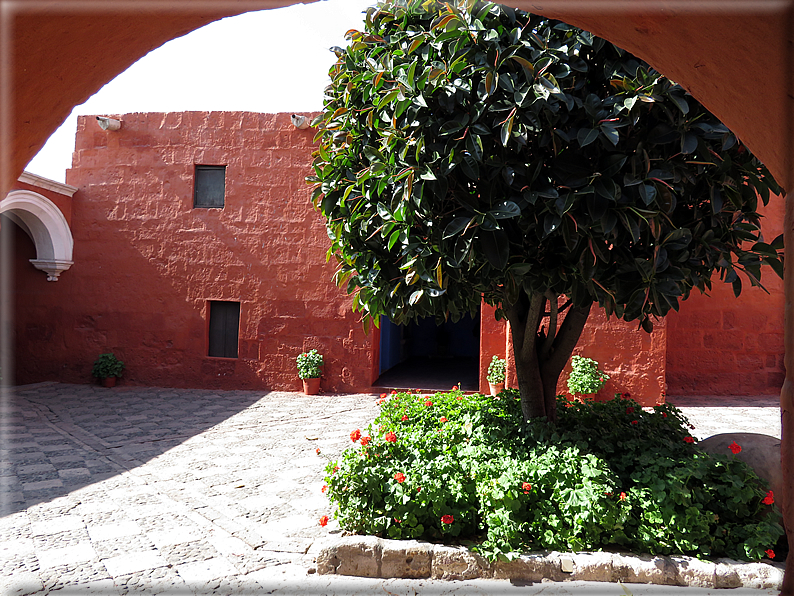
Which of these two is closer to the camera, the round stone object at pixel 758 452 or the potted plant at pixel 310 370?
the round stone object at pixel 758 452

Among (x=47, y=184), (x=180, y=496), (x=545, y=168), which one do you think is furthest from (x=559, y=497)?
(x=47, y=184)

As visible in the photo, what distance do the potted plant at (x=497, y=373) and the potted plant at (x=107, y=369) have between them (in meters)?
7.12

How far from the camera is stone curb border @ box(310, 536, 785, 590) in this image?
292cm

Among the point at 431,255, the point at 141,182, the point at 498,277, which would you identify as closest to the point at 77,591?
the point at 431,255

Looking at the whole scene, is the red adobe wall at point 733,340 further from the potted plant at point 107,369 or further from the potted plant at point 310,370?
the potted plant at point 107,369

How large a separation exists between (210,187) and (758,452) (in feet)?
31.3

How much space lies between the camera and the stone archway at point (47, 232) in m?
9.39

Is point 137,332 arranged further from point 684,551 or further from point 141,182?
point 684,551

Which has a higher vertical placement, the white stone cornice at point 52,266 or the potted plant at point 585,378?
the white stone cornice at point 52,266

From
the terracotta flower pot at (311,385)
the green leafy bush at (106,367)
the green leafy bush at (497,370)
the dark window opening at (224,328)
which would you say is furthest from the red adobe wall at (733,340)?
the green leafy bush at (106,367)

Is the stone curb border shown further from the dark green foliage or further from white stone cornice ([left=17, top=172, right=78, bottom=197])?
white stone cornice ([left=17, top=172, right=78, bottom=197])

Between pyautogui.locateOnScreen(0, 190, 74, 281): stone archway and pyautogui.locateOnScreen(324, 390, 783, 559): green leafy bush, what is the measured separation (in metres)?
8.96

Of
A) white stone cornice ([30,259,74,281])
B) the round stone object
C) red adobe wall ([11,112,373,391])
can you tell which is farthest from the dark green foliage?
white stone cornice ([30,259,74,281])

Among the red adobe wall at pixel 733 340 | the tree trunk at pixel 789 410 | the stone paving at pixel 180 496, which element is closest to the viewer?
the tree trunk at pixel 789 410
